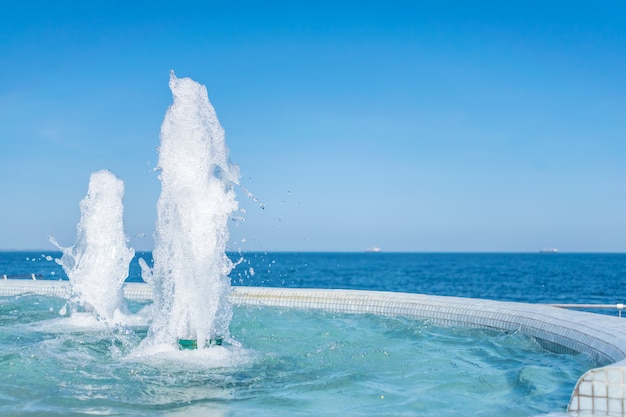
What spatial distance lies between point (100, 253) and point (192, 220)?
4172 mm

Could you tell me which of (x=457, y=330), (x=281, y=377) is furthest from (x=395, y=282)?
(x=281, y=377)

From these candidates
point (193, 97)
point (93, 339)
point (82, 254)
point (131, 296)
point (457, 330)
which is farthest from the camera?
point (131, 296)

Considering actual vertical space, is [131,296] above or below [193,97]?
below

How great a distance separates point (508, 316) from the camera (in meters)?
8.85

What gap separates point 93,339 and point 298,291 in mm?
4026

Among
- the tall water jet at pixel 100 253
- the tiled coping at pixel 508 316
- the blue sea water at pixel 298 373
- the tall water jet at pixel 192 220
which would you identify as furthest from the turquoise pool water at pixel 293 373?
the tall water jet at pixel 100 253

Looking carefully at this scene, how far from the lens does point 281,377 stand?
6441 mm

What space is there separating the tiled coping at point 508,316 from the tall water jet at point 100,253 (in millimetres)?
2239

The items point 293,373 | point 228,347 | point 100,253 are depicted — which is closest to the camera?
point 293,373

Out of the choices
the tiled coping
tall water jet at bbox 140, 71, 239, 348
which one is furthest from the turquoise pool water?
tall water jet at bbox 140, 71, 239, 348

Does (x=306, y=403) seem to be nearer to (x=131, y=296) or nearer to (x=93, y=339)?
(x=93, y=339)

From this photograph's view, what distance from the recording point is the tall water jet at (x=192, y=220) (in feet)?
23.8

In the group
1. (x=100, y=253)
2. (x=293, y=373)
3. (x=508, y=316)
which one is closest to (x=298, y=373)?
(x=293, y=373)

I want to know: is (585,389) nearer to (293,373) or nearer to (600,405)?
(600,405)
